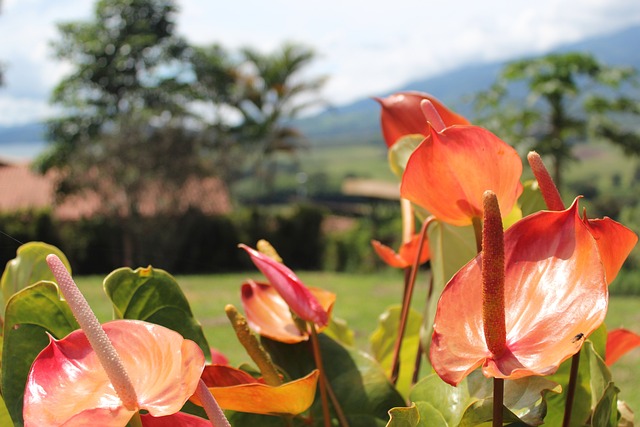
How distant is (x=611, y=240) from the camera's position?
26 centimetres

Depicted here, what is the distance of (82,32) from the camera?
41.0 ft

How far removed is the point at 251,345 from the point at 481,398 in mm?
102

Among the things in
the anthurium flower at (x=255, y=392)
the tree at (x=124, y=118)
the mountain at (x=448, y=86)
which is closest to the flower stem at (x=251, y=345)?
the anthurium flower at (x=255, y=392)

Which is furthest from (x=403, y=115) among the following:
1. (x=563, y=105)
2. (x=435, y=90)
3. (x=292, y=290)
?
(x=435, y=90)

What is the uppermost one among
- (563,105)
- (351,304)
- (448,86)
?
(563,105)

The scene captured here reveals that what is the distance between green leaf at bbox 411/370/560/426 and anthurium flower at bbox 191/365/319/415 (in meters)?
0.06

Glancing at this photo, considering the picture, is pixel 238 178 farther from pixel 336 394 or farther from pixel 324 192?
pixel 324 192

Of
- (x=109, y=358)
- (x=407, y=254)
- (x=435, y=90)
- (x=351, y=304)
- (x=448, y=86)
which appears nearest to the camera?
(x=109, y=358)

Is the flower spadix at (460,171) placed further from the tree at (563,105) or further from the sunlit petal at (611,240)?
the tree at (563,105)

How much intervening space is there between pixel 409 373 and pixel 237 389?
27 cm

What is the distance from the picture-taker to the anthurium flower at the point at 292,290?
0.99ft

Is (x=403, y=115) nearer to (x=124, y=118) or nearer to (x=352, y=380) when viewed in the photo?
(x=352, y=380)

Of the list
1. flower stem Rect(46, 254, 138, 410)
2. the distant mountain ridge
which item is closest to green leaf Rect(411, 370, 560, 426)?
flower stem Rect(46, 254, 138, 410)

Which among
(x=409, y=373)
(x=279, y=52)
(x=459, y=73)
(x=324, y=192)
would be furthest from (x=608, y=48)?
(x=409, y=373)
